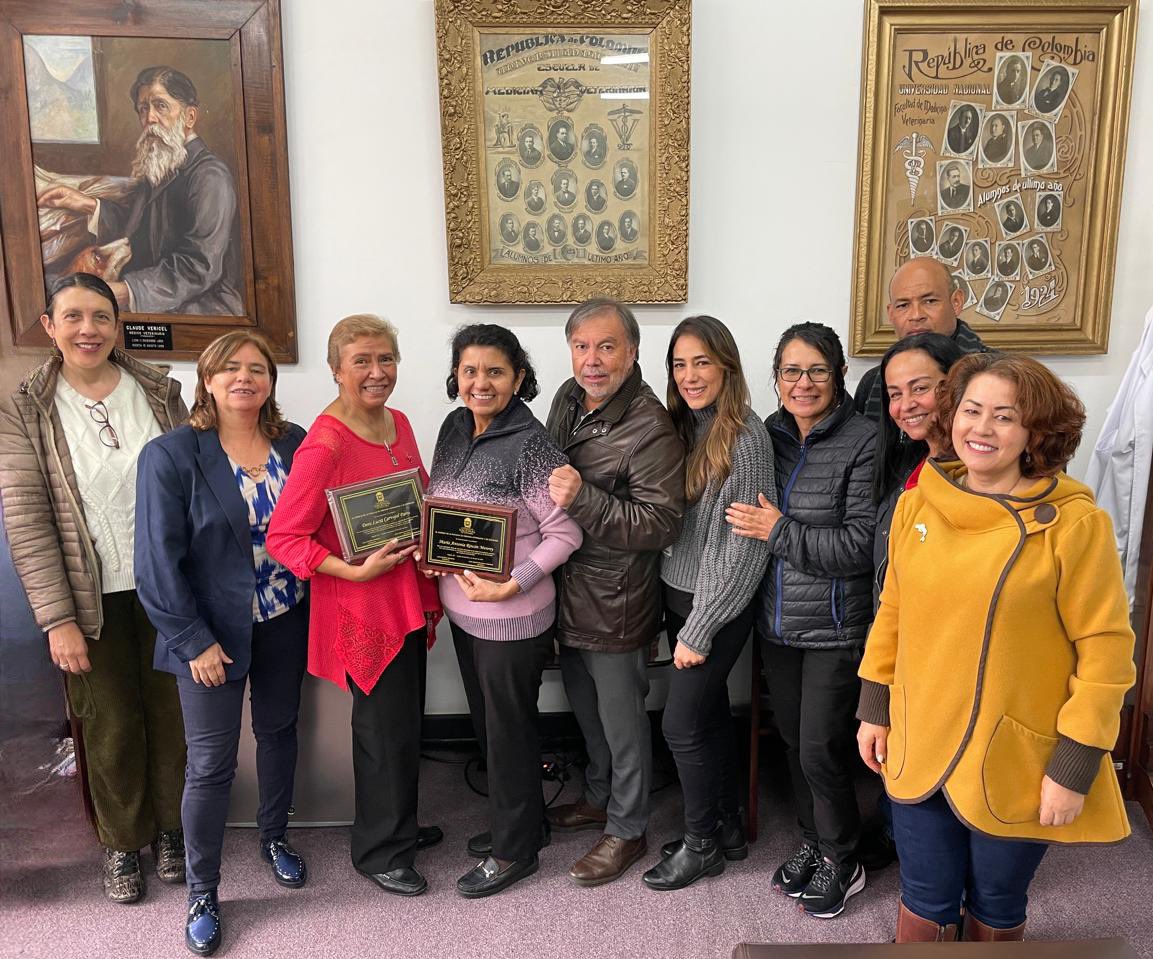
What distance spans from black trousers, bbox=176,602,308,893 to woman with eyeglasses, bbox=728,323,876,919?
122 centimetres

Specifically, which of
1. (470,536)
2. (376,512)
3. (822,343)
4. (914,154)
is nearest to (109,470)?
(376,512)

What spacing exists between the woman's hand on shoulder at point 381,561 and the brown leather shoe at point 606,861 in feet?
3.31

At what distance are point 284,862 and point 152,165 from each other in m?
2.16

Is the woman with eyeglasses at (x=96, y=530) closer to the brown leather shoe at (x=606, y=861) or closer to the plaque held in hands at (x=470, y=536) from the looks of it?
the plaque held in hands at (x=470, y=536)

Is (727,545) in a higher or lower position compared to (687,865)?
higher

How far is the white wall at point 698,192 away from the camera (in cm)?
263

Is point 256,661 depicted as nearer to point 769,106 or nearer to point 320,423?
point 320,423

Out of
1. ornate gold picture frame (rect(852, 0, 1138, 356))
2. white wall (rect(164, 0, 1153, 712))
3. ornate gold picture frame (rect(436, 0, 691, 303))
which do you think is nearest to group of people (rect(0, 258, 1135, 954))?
ornate gold picture frame (rect(852, 0, 1138, 356))

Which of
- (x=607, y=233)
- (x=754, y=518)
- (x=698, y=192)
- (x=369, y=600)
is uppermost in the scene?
(x=698, y=192)

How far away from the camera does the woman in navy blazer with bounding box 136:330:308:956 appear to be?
1949 millimetres

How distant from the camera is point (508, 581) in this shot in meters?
2.05

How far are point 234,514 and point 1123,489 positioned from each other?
8.55 feet

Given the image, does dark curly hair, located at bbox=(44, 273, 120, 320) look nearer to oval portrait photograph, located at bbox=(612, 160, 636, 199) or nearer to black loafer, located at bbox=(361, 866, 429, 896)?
oval portrait photograph, located at bbox=(612, 160, 636, 199)

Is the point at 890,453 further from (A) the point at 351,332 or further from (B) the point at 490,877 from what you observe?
(B) the point at 490,877
